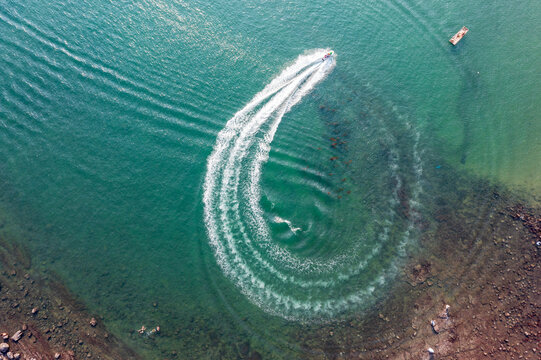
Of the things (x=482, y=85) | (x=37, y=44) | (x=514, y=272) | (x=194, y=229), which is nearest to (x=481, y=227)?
(x=514, y=272)

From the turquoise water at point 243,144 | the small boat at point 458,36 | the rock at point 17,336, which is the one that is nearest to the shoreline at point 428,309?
the rock at point 17,336

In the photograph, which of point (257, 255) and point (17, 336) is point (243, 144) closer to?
point (257, 255)

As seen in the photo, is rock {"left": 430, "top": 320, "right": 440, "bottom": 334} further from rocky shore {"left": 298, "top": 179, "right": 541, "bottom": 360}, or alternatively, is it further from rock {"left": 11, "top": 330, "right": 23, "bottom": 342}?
rock {"left": 11, "top": 330, "right": 23, "bottom": 342}

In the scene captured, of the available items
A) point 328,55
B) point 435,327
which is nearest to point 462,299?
point 435,327

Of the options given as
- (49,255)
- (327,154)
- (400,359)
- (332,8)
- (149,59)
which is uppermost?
(332,8)

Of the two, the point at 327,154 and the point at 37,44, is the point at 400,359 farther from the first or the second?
the point at 37,44

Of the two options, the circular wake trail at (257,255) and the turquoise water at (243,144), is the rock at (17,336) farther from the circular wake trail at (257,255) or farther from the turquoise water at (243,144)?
the circular wake trail at (257,255)
